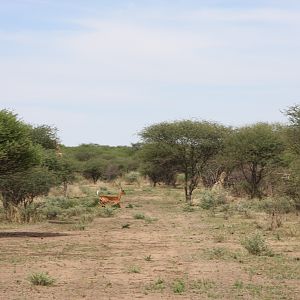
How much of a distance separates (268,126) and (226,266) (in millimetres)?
31148

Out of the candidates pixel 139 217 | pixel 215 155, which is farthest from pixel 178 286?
pixel 215 155

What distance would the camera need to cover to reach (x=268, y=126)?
4412cm

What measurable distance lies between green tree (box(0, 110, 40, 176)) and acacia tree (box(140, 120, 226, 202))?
21.5m

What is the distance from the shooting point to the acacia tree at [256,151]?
40.7 metres

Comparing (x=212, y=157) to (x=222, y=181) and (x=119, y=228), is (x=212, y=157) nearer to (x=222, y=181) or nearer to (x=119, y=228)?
(x=222, y=181)

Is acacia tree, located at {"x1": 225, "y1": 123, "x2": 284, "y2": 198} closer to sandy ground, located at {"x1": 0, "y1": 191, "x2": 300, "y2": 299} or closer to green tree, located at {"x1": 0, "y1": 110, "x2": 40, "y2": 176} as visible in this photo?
sandy ground, located at {"x1": 0, "y1": 191, "x2": 300, "y2": 299}

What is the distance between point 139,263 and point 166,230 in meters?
8.53

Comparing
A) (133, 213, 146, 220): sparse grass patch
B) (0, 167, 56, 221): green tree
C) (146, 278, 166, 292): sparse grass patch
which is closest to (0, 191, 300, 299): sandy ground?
(146, 278, 166, 292): sparse grass patch

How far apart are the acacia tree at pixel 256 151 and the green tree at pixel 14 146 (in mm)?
21780

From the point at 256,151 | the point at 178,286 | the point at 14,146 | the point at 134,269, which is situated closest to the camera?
the point at 178,286

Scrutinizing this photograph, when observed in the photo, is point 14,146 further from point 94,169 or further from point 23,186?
point 94,169

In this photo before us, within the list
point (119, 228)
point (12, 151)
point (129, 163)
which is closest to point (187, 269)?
point (12, 151)

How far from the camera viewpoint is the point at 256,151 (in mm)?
40781

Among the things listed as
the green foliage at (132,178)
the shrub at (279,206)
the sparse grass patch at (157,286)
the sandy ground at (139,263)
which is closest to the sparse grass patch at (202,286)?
the sandy ground at (139,263)
